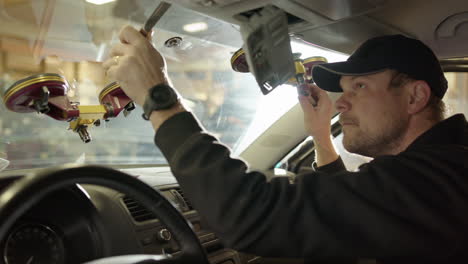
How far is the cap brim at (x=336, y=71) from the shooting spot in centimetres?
144

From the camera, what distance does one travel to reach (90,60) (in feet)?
7.11

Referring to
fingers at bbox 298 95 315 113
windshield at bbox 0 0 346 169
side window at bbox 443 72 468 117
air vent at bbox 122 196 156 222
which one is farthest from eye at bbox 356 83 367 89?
side window at bbox 443 72 468 117

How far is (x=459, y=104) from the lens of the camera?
2648 millimetres

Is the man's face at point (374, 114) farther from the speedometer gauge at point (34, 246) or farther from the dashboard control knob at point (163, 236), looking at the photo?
the speedometer gauge at point (34, 246)

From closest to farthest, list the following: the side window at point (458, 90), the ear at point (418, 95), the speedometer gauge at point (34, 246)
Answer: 1. the speedometer gauge at point (34, 246)
2. the ear at point (418, 95)
3. the side window at point (458, 90)

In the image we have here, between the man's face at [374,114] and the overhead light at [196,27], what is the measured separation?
31.4 inches

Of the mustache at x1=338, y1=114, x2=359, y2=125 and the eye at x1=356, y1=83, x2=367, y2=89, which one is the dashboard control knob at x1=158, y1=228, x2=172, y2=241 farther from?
the eye at x1=356, y1=83, x2=367, y2=89

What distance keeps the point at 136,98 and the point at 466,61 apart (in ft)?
6.54

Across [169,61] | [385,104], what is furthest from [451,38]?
[169,61]

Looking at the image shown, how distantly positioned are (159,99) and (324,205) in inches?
19.5

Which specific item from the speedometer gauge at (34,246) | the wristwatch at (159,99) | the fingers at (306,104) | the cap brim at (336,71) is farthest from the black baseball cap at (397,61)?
the speedometer gauge at (34,246)

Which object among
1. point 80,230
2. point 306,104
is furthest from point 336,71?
point 80,230

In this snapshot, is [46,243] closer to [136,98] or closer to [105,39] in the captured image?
[136,98]

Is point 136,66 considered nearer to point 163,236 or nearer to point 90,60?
point 163,236
